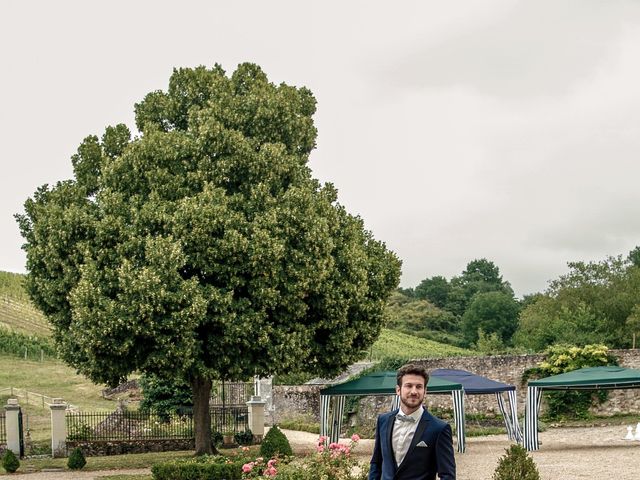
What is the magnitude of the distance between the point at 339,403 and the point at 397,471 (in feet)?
71.6

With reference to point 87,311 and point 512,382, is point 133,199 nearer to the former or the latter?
point 87,311

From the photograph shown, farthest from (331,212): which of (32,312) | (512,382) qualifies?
(32,312)

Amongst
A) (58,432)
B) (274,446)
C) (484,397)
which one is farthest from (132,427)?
(484,397)

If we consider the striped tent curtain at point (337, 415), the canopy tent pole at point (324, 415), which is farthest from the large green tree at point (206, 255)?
the striped tent curtain at point (337, 415)

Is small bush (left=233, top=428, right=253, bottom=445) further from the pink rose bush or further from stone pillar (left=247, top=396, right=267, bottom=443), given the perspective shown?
the pink rose bush

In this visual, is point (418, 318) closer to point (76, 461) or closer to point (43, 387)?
point (43, 387)

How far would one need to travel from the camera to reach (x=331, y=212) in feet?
84.2

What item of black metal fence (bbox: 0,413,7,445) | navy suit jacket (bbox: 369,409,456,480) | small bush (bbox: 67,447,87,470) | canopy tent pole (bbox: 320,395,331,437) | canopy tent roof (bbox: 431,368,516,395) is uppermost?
navy suit jacket (bbox: 369,409,456,480)

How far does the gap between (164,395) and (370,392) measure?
1175cm

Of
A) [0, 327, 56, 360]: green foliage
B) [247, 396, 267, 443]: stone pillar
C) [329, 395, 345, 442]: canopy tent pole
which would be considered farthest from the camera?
[0, 327, 56, 360]: green foliage

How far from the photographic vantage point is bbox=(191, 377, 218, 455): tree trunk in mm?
26141

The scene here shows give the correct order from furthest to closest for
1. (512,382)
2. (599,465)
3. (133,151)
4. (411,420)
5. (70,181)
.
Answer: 1. (512,382)
2. (70,181)
3. (133,151)
4. (599,465)
5. (411,420)

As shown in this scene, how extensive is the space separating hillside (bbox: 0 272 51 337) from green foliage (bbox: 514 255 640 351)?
2907 cm

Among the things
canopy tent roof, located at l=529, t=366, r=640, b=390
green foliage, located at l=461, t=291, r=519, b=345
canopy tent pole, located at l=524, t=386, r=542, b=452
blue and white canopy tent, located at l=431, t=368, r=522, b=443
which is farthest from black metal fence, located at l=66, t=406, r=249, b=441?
green foliage, located at l=461, t=291, r=519, b=345
